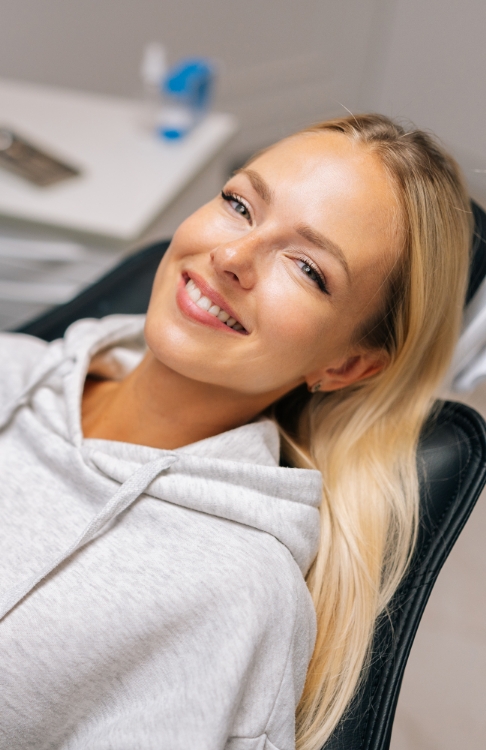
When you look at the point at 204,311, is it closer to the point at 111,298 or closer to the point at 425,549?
the point at 425,549

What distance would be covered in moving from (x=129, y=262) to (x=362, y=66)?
2.16 m

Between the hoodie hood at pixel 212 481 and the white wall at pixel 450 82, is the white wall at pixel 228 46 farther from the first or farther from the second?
the hoodie hood at pixel 212 481

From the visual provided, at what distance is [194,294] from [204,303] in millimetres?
23

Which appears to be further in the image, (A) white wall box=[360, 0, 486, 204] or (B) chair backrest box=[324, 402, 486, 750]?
(A) white wall box=[360, 0, 486, 204]

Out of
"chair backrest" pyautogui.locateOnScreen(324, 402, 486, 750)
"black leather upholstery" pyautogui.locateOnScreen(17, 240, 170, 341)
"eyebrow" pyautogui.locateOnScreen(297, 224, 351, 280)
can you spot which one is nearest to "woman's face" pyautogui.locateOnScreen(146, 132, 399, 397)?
"eyebrow" pyautogui.locateOnScreen(297, 224, 351, 280)

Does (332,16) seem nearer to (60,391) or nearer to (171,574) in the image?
(60,391)

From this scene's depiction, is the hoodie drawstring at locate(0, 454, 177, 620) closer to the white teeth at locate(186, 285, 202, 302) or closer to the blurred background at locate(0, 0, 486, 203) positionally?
the white teeth at locate(186, 285, 202, 302)

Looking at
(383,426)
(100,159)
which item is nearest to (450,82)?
(383,426)

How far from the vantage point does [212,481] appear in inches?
33.5

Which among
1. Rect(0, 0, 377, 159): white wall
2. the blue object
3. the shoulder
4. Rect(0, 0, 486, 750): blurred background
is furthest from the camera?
Rect(0, 0, 377, 159): white wall

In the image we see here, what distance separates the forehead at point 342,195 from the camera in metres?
0.82

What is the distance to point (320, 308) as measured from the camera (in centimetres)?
85

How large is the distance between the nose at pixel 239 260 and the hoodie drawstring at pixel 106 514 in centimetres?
24

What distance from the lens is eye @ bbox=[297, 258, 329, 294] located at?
84 centimetres
